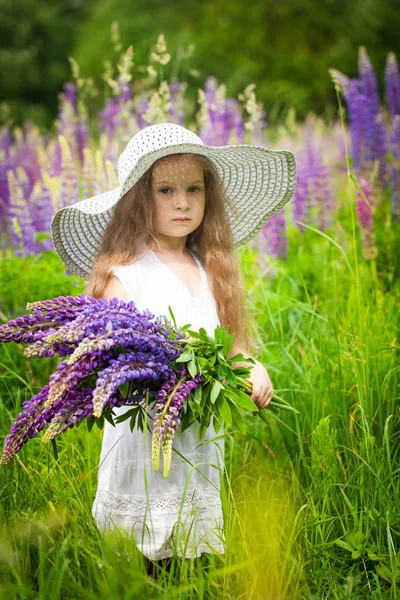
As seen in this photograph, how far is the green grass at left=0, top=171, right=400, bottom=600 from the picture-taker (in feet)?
5.39

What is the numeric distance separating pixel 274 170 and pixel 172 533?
4.24 ft

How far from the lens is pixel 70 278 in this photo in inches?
126

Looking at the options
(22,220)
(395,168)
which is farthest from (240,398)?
(395,168)

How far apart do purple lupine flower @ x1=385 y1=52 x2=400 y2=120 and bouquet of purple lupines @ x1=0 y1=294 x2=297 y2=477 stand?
3969mm

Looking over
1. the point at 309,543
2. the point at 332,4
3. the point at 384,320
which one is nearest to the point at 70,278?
the point at 384,320

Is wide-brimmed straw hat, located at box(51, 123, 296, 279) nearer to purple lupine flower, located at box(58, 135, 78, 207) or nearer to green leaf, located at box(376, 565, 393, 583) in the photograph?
green leaf, located at box(376, 565, 393, 583)

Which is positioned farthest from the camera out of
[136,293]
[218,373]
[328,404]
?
[328,404]

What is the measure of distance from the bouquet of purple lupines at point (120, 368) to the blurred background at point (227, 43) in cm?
1163

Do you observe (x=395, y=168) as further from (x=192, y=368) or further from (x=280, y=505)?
(x=192, y=368)

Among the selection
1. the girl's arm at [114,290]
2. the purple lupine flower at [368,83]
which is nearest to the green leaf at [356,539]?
the girl's arm at [114,290]

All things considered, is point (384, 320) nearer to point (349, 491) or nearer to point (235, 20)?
point (349, 491)

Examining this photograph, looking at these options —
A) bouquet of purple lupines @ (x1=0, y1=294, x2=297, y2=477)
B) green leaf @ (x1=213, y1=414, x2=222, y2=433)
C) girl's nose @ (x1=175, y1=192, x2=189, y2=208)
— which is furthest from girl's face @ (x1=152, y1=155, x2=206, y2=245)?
green leaf @ (x1=213, y1=414, x2=222, y2=433)

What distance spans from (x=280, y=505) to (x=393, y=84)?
3947mm

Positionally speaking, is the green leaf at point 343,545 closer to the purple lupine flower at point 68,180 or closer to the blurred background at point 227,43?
the purple lupine flower at point 68,180
